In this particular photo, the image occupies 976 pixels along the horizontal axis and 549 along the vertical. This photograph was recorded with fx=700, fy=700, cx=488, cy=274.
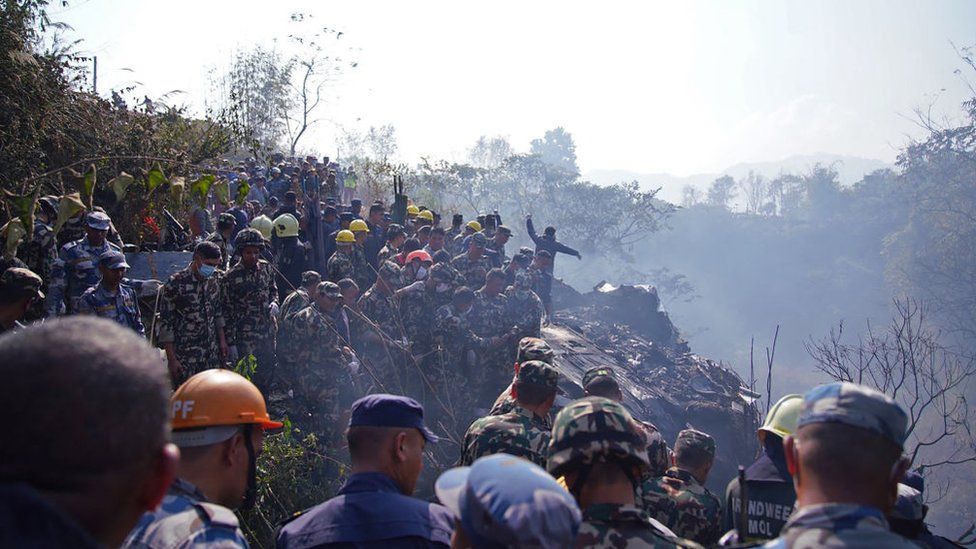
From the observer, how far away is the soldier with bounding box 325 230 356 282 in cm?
935

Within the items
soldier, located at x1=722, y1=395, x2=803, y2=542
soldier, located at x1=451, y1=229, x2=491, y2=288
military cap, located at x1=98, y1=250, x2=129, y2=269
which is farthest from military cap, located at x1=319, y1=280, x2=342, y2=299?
soldier, located at x1=722, y1=395, x2=803, y2=542

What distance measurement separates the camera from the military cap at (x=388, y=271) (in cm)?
864

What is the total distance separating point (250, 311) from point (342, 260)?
2.31 metres

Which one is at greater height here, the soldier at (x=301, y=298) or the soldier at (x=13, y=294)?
the soldier at (x=13, y=294)

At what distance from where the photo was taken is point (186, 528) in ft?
6.94

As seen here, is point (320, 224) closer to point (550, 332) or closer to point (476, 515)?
point (550, 332)

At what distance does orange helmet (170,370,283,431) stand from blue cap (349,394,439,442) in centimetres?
42

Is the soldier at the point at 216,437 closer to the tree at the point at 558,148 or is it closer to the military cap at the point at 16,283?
the military cap at the point at 16,283

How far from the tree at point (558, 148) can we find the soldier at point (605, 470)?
66.8m

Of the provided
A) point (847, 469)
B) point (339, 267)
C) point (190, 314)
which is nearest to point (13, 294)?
point (190, 314)

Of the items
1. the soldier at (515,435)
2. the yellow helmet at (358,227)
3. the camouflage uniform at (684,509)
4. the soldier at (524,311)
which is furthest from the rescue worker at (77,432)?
the yellow helmet at (358,227)

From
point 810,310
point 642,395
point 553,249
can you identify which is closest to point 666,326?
point 642,395

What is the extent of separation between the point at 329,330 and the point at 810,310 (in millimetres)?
44928

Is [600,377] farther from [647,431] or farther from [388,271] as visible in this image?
[388,271]
